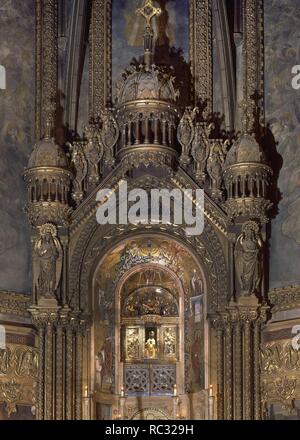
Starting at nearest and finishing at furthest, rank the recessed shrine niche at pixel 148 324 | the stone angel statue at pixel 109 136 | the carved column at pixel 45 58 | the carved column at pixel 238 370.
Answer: the carved column at pixel 238 370 < the stone angel statue at pixel 109 136 < the recessed shrine niche at pixel 148 324 < the carved column at pixel 45 58

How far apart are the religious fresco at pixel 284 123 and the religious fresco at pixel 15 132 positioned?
548 centimetres

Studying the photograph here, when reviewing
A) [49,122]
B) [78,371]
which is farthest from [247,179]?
[78,371]

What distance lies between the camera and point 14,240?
3588 cm

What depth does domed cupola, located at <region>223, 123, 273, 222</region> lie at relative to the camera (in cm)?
3506

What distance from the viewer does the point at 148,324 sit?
36750 mm

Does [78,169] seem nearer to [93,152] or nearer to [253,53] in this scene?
[93,152]

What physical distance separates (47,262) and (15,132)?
332cm

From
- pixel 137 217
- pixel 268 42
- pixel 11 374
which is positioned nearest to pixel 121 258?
pixel 137 217

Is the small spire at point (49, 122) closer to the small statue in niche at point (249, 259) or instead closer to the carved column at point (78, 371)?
the carved column at point (78, 371)

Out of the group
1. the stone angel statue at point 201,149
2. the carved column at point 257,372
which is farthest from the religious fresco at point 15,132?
the carved column at point 257,372

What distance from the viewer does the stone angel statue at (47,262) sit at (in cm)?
3497

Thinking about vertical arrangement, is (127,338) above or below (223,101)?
below
